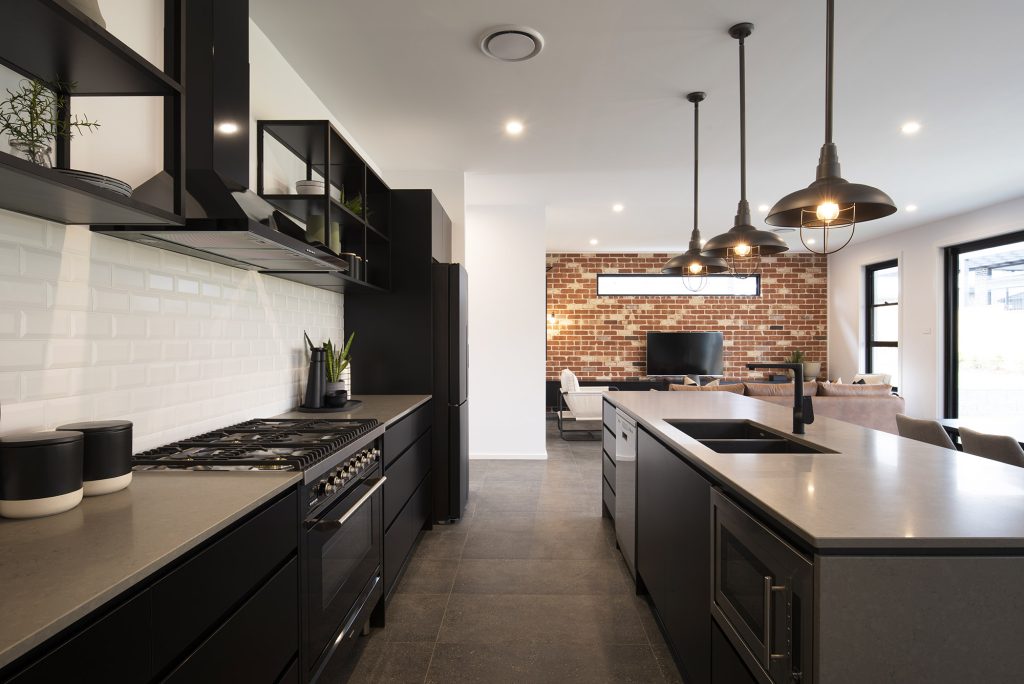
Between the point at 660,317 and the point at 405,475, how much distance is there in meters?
6.62

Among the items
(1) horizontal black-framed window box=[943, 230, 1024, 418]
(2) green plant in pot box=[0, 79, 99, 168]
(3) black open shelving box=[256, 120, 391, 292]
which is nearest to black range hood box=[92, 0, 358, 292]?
(2) green plant in pot box=[0, 79, 99, 168]

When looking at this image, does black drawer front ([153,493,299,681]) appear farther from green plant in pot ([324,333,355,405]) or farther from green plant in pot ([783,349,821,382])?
green plant in pot ([783,349,821,382])

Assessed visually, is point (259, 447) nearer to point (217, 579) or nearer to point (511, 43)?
point (217, 579)

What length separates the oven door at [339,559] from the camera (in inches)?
62.1

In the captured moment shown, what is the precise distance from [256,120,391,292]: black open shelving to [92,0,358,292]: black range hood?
0.49 m

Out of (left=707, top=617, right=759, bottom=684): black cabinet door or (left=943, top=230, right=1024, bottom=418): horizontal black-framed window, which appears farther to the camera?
(left=943, top=230, right=1024, bottom=418): horizontal black-framed window

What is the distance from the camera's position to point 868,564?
0.98m

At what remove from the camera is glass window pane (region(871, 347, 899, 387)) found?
711 centimetres

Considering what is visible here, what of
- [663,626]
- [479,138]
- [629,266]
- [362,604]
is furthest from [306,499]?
[629,266]

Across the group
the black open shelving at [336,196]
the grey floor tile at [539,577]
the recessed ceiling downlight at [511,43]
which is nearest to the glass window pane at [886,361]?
the grey floor tile at [539,577]

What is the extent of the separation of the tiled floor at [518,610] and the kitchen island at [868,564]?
533mm

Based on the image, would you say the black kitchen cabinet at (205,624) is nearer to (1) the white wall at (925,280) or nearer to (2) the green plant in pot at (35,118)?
(2) the green plant in pot at (35,118)

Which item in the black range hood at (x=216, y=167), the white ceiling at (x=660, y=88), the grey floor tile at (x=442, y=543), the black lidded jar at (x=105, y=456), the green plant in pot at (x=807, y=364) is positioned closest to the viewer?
the black lidded jar at (x=105, y=456)

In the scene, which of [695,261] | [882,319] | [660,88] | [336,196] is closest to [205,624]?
[336,196]
